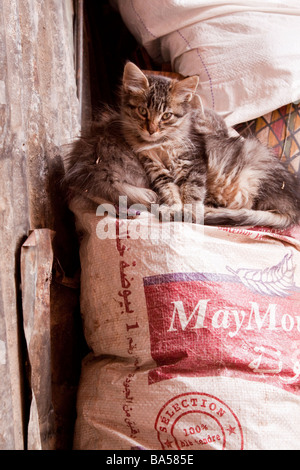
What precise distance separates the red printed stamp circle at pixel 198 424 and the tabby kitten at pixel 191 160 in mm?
658

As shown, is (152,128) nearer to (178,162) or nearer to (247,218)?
(178,162)

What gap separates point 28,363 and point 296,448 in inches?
32.0

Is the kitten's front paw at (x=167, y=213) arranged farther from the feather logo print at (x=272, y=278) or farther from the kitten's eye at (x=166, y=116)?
the kitten's eye at (x=166, y=116)

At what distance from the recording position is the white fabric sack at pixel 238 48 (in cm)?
176

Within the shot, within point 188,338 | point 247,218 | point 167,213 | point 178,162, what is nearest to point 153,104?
point 178,162

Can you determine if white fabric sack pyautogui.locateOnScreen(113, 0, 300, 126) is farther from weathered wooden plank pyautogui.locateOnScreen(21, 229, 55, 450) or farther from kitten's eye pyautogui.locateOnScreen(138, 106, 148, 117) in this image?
weathered wooden plank pyautogui.locateOnScreen(21, 229, 55, 450)

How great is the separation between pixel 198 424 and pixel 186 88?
3.87 ft

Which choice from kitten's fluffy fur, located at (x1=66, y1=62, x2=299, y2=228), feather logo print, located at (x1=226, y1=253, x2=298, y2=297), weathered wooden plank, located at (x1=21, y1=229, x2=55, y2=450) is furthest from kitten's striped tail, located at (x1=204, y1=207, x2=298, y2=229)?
weathered wooden plank, located at (x1=21, y1=229, x2=55, y2=450)

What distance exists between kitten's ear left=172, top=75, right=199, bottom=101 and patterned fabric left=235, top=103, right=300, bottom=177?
1.35 ft

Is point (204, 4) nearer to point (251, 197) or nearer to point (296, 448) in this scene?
point (251, 197)

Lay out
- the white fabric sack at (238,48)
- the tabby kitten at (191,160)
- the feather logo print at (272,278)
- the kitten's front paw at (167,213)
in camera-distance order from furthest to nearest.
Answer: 1. the white fabric sack at (238,48)
2. the tabby kitten at (191,160)
3. the kitten's front paw at (167,213)
4. the feather logo print at (272,278)

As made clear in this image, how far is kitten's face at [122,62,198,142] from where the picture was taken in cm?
152

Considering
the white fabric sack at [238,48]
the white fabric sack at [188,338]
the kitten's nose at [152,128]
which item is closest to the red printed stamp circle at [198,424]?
the white fabric sack at [188,338]

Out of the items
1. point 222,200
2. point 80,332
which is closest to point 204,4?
point 222,200
